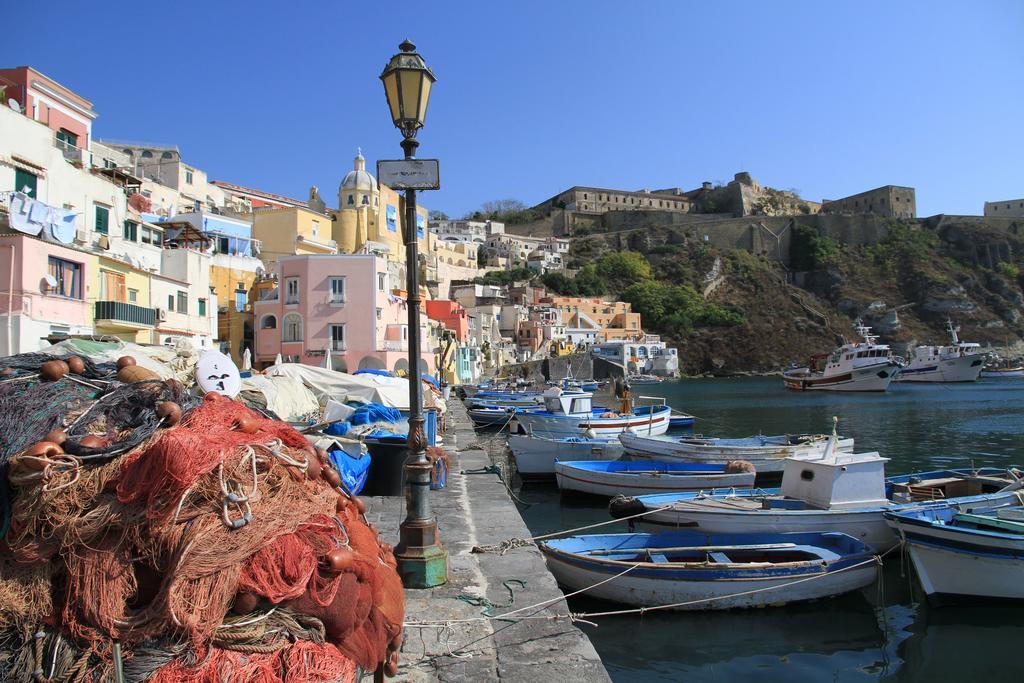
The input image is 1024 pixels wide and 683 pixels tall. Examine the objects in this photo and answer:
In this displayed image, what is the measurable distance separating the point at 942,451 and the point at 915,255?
101 meters

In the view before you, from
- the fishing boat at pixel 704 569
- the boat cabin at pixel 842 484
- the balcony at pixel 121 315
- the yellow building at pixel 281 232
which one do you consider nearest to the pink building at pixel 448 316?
the yellow building at pixel 281 232

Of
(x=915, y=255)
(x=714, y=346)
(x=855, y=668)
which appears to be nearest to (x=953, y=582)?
(x=855, y=668)

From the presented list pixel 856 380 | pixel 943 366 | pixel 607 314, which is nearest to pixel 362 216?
pixel 856 380

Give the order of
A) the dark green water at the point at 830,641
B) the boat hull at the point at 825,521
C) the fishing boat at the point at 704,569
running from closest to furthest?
the dark green water at the point at 830,641
the fishing boat at the point at 704,569
the boat hull at the point at 825,521

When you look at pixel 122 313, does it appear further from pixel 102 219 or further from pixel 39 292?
pixel 102 219

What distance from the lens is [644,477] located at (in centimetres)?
1495

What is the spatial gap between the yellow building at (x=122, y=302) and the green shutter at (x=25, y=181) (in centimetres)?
288

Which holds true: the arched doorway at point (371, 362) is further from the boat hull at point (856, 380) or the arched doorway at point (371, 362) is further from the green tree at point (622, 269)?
the green tree at point (622, 269)

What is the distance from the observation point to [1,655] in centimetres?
310

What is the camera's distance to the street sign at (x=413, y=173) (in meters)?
5.58

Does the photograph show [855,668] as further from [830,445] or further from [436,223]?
[436,223]

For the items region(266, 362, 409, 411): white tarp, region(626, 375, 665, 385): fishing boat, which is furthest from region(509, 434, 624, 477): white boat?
region(626, 375, 665, 385): fishing boat

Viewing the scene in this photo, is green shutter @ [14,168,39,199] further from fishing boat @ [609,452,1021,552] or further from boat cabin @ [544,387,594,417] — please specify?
fishing boat @ [609,452,1021,552]

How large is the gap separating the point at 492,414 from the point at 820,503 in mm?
22108
